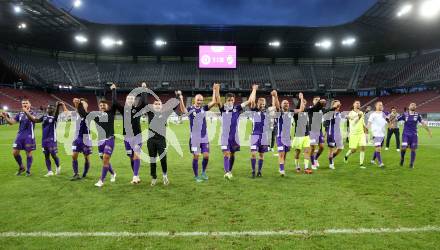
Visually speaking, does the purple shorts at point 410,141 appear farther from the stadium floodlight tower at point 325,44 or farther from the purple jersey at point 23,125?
the stadium floodlight tower at point 325,44

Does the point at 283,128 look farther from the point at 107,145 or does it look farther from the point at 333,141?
the point at 107,145

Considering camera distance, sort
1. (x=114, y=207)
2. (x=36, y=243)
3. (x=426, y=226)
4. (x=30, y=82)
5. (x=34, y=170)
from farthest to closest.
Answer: (x=30, y=82) < (x=34, y=170) < (x=114, y=207) < (x=426, y=226) < (x=36, y=243)

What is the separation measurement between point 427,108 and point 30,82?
66.6 meters

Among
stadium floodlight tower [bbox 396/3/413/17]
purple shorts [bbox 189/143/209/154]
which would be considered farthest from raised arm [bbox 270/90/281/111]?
stadium floodlight tower [bbox 396/3/413/17]

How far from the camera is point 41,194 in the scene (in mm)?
8398

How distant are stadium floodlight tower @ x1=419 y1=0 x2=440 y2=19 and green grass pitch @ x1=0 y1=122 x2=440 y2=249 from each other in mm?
37858

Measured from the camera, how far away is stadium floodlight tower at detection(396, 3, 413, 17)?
42031 millimetres

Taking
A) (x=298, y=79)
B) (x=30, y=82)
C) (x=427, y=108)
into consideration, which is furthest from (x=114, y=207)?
(x=298, y=79)

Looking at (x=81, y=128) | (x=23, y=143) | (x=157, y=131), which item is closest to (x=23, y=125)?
(x=23, y=143)

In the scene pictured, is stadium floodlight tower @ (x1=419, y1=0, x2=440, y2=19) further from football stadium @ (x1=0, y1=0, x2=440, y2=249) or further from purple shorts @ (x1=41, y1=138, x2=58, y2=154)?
purple shorts @ (x1=41, y1=138, x2=58, y2=154)

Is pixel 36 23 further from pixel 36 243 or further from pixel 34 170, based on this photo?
pixel 36 243

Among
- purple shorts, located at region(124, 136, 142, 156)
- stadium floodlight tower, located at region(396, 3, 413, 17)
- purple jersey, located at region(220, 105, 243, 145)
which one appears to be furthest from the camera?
stadium floodlight tower, located at region(396, 3, 413, 17)

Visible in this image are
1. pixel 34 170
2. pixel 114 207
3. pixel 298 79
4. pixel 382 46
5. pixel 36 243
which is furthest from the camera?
pixel 298 79

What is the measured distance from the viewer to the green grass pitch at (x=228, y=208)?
5359 millimetres
